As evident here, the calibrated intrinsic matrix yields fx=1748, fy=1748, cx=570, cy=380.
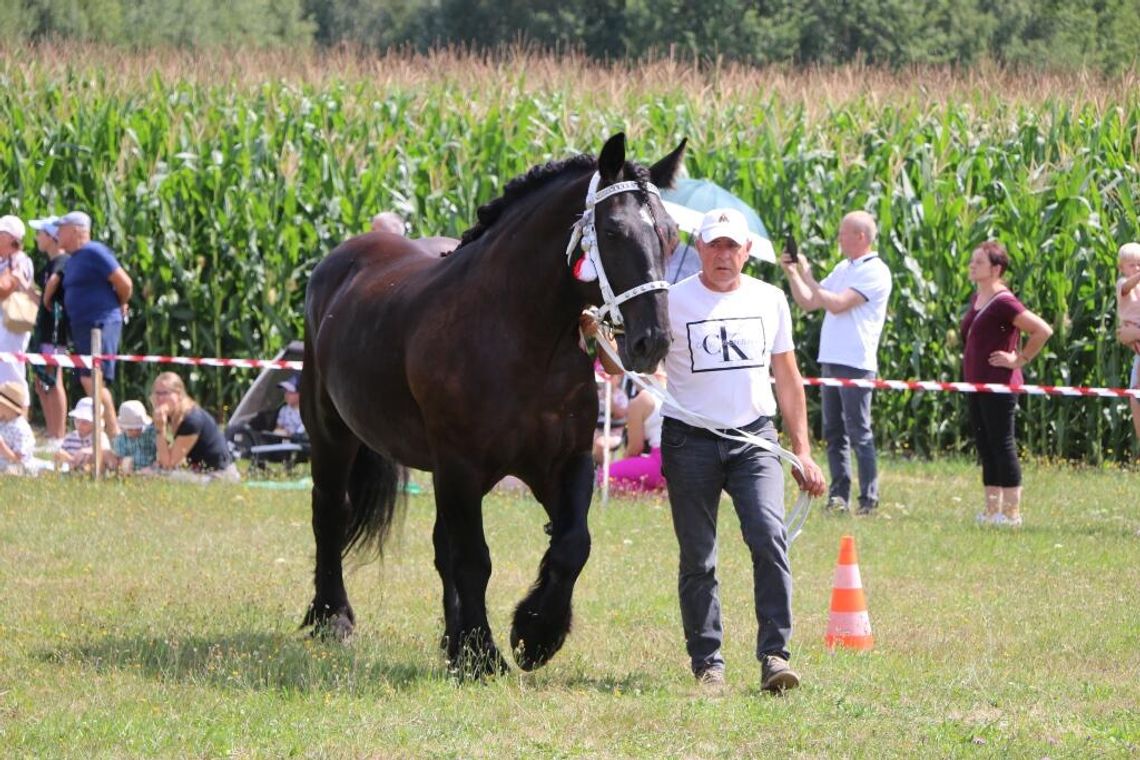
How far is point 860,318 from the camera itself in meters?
13.4

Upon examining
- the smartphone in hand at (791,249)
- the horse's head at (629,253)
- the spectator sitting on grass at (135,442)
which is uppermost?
the horse's head at (629,253)

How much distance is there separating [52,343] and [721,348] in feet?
34.8

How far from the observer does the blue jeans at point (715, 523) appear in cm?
720

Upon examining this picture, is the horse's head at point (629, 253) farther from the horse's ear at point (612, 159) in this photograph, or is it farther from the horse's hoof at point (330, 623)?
the horse's hoof at point (330, 623)

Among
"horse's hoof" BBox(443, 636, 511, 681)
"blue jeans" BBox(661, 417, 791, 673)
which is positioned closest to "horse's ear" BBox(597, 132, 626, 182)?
"blue jeans" BBox(661, 417, 791, 673)

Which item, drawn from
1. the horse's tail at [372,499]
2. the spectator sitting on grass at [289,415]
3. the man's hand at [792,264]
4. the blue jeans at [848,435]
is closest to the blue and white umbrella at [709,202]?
the man's hand at [792,264]

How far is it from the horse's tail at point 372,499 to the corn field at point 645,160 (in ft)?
28.0

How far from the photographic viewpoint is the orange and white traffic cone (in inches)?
330

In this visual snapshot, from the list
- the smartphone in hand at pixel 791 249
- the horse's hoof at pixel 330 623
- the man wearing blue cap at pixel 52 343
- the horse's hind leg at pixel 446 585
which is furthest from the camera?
the man wearing blue cap at pixel 52 343

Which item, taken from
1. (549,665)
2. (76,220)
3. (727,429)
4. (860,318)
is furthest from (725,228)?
(76,220)

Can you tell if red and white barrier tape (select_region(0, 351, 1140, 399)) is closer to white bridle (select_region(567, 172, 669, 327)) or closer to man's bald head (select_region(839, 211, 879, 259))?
man's bald head (select_region(839, 211, 879, 259))

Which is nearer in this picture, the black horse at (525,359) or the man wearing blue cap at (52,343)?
the black horse at (525,359)

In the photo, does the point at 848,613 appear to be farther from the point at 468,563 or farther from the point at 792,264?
the point at 792,264

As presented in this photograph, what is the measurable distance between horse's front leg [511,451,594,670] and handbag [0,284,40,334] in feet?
29.9
